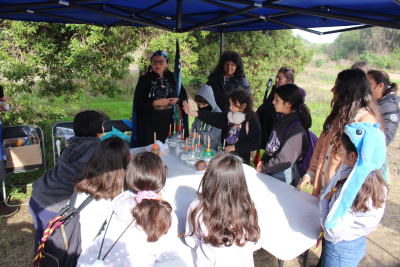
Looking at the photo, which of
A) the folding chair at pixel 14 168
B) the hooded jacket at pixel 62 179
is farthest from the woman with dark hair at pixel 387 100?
the folding chair at pixel 14 168

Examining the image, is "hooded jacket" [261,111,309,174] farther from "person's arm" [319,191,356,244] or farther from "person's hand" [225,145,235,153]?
"person's arm" [319,191,356,244]

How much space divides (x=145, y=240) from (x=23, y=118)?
15.2 ft

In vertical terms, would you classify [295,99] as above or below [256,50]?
→ below

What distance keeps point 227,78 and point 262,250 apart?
2.26m

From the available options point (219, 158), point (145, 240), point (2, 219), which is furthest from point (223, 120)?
point (2, 219)

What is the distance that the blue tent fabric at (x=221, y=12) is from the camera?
6.75 ft

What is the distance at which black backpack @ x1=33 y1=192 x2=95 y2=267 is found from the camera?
1397 millimetres

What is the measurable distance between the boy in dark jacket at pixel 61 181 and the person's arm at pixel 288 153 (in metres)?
1.49

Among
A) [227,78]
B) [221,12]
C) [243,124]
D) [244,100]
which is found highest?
[221,12]

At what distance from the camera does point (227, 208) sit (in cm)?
134

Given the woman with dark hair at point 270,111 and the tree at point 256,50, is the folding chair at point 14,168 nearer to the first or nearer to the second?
the woman with dark hair at point 270,111

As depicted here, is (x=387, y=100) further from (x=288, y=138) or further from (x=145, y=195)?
(x=145, y=195)

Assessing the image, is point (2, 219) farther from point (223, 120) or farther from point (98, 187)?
point (223, 120)

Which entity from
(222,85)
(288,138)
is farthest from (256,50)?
(288,138)
